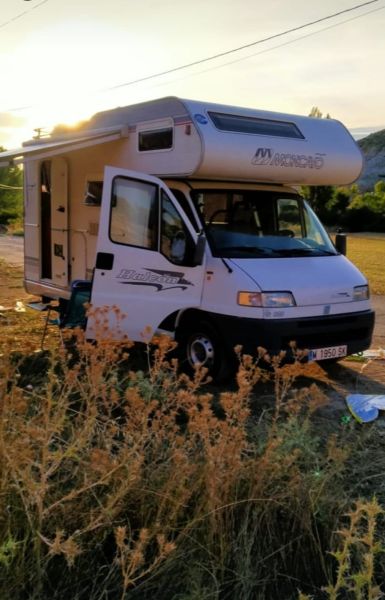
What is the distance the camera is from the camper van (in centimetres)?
614

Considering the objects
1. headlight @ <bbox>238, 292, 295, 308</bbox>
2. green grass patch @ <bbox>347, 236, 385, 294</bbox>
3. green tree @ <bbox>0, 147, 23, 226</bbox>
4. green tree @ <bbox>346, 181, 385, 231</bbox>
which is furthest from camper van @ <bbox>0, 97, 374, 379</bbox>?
green tree @ <bbox>0, 147, 23, 226</bbox>

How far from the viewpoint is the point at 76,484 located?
123 inches

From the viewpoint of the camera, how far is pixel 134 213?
6.86m

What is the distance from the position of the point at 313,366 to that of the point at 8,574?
4.73 meters

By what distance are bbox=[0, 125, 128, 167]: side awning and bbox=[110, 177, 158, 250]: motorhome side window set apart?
816 millimetres

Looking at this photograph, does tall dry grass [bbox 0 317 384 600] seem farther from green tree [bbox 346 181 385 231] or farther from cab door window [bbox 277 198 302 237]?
green tree [bbox 346 181 385 231]

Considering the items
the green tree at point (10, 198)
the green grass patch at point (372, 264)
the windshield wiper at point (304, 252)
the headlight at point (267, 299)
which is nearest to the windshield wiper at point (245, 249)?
the windshield wiper at point (304, 252)

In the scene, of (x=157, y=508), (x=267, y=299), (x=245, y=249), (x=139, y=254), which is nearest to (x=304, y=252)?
(x=245, y=249)

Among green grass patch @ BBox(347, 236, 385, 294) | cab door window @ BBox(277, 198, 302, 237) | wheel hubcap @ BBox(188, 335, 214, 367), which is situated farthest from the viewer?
green grass patch @ BBox(347, 236, 385, 294)

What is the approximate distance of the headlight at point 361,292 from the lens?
21.5 ft

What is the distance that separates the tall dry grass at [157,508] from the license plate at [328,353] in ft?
9.30

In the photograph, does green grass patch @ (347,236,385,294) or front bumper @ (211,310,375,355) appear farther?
green grass patch @ (347,236,385,294)

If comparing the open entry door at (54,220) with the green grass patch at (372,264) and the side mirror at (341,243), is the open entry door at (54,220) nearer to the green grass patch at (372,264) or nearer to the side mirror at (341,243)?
the side mirror at (341,243)

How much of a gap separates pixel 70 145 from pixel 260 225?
7.70 ft
